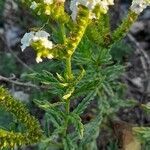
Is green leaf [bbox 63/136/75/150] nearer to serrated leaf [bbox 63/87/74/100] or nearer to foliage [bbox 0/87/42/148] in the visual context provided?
foliage [bbox 0/87/42/148]

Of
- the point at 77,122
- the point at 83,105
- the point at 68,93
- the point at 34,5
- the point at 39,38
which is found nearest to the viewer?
the point at 39,38

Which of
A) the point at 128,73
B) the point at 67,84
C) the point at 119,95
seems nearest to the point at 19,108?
the point at 67,84

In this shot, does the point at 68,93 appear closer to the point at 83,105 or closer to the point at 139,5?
the point at 83,105

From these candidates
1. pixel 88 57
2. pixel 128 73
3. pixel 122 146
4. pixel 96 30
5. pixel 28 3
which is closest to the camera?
pixel 28 3

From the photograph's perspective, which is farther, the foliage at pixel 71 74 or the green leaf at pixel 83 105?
the green leaf at pixel 83 105

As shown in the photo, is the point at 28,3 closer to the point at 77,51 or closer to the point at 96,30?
the point at 96,30

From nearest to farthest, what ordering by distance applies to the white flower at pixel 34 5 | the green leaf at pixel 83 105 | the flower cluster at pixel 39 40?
the flower cluster at pixel 39 40 < the white flower at pixel 34 5 < the green leaf at pixel 83 105

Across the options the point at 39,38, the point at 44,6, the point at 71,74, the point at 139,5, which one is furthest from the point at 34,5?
the point at 139,5

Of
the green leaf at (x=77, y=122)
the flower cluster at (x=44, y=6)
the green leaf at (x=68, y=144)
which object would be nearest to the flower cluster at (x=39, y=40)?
the flower cluster at (x=44, y=6)

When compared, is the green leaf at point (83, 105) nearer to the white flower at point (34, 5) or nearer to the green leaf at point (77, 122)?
the green leaf at point (77, 122)

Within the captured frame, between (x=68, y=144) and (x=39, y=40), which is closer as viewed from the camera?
(x=39, y=40)

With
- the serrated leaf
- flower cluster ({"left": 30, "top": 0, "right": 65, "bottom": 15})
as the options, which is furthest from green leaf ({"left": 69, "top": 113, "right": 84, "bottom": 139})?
flower cluster ({"left": 30, "top": 0, "right": 65, "bottom": 15})
